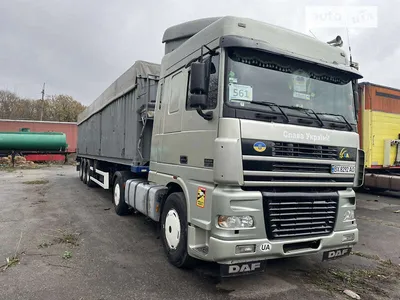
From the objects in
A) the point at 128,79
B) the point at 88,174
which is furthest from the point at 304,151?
the point at 88,174

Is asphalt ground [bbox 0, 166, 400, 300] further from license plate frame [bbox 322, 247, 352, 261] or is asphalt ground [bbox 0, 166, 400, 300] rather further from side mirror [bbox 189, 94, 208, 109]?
side mirror [bbox 189, 94, 208, 109]

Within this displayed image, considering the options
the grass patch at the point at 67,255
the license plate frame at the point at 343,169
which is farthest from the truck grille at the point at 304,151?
the grass patch at the point at 67,255

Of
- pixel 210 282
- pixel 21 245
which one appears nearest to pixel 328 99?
pixel 210 282

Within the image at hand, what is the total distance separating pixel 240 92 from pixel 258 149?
69 centimetres

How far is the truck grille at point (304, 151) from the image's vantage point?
3592mm

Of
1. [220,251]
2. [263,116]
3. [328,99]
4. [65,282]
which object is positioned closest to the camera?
[220,251]

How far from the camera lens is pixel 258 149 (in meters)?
3.46

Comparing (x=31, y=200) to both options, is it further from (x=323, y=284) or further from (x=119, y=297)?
(x=323, y=284)

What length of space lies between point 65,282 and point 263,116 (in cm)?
313

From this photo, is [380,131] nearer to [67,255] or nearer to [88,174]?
[67,255]

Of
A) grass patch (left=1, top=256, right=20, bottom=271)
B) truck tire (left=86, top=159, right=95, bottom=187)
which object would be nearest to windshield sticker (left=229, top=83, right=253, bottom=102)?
grass patch (left=1, top=256, right=20, bottom=271)

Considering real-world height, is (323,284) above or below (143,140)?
below

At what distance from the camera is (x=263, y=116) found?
11.7ft

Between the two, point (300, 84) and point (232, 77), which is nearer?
point (232, 77)
